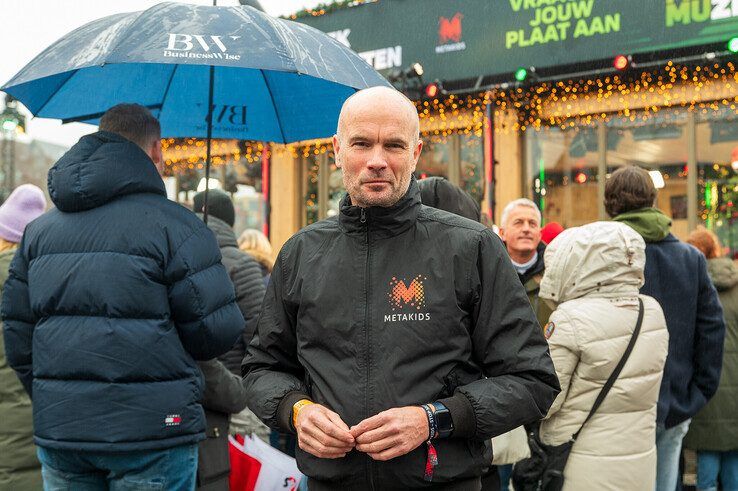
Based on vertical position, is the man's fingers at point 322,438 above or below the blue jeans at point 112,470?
above

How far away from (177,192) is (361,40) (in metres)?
5.30

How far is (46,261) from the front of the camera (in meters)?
2.80

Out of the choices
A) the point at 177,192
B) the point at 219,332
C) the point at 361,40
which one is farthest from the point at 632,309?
the point at 177,192

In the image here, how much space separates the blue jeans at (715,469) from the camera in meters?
5.33

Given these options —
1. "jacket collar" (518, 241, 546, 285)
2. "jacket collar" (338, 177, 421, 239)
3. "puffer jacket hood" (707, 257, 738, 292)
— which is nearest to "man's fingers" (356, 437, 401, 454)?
"jacket collar" (338, 177, 421, 239)

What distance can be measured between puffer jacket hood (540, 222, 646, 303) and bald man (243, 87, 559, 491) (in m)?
1.40

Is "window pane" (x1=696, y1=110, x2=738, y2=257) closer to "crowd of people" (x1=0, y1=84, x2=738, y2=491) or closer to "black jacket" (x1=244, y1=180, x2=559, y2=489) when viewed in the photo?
"crowd of people" (x1=0, y1=84, x2=738, y2=491)

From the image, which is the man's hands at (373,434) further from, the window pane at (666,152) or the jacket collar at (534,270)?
the window pane at (666,152)

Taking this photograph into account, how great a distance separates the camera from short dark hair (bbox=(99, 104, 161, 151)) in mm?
2986

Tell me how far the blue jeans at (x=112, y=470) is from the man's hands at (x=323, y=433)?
102cm

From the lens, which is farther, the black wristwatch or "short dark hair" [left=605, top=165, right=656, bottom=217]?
"short dark hair" [left=605, top=165, right=656, bottom=217]

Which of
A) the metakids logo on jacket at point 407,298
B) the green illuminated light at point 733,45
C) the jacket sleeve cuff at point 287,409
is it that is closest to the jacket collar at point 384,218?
the metakids logo on jacket at point 407,298

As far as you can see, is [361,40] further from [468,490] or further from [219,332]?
[468,490]

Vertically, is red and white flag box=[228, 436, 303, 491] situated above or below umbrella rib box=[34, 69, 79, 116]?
below
